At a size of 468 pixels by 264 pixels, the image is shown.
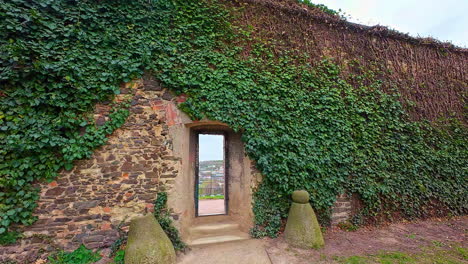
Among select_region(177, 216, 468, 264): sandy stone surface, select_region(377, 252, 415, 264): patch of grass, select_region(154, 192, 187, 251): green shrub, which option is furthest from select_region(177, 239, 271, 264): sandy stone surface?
select_region(377, 252, 415, 264): patch of grass

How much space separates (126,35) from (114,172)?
2.34 meters

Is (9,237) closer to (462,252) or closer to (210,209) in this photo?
(210,209)

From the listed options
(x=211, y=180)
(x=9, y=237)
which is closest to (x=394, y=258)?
(x=9, y=237)

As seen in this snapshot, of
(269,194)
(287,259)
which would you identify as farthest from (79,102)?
(287,259)

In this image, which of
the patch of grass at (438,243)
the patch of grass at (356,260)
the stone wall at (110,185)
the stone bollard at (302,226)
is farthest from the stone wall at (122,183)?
the patch of grass at (438,243)

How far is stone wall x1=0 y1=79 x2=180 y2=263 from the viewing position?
10.6 ft

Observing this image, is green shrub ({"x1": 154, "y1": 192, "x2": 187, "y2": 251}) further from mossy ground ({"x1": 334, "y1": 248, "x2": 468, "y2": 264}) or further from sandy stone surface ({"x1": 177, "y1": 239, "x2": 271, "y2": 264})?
mossy ground ({"x1": 334, "y1": 248, "x2": 468, "y2": 264})

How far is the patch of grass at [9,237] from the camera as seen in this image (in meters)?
2.96

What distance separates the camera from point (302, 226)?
3639 millimetres

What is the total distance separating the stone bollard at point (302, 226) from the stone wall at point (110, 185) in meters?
2.17

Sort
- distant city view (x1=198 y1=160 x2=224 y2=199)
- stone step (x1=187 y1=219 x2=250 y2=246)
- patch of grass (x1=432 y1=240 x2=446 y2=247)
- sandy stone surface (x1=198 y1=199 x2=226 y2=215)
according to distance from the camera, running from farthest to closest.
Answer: distant city view (x1=198 y1=160 x2=224 y2=199)
sandy stone surface (x1=198 y1=199 x2=226 y2=215)
stone step (x1=187 y1=219 x2=250 y2=246)
patch of grass (x1=432 y1=240 x2=446 y2=247)

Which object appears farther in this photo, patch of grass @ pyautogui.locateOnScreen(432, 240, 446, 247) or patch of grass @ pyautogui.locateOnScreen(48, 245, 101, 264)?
patch of grass @ pyautogui.locateOnScreen(432, 240, 446, 247)

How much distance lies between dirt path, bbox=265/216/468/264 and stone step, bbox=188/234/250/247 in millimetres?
488

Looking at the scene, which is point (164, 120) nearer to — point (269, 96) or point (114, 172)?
point (114, 172)
